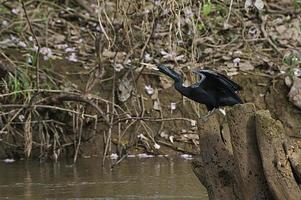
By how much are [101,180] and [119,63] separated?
2.28m

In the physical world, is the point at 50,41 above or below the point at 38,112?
above

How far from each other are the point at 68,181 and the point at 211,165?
9.76 ft

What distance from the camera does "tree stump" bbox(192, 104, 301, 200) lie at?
457 centimetres

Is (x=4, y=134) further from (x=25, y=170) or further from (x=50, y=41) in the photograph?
(x=50, y=41)

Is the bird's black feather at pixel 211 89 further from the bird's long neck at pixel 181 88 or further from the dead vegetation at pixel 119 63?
the dead vegetation at pixel 119 63

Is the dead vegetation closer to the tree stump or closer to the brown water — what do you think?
the brown water

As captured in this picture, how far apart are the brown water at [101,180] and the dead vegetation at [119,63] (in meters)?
0.29

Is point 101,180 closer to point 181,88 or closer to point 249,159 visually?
point 181,88

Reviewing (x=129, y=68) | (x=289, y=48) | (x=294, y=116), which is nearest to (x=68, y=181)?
(x=129, y=68)

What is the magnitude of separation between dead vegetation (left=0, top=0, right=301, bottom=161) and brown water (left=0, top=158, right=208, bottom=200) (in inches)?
11.4

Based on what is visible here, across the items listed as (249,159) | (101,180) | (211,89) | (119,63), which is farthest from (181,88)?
(119,63)

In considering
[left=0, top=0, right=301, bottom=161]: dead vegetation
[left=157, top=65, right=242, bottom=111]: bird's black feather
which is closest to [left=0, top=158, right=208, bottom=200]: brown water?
[left=0, top=0, right=301, bottom=161]: dead vegetation

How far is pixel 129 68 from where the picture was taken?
9539 mm

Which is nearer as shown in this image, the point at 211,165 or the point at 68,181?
the point at 211,165
